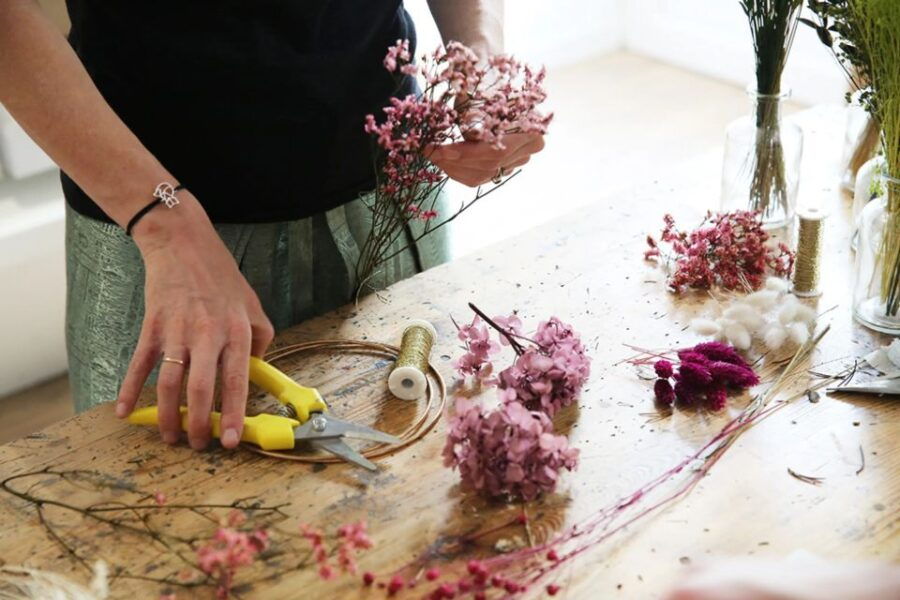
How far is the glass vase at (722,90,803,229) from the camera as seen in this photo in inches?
66.6

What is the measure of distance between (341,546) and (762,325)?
2.16ft

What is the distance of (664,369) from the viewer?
1.32 meters

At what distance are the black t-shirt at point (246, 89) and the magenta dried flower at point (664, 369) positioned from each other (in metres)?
0.49

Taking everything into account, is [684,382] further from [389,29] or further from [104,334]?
[104,334]

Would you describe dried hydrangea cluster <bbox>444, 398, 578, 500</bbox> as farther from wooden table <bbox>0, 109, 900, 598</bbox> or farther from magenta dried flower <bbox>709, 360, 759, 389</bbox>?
magenta dried flower <bbox>709, 360, 759, 389</bbox>

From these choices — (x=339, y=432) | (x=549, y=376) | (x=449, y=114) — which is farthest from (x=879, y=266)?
(x=339, y=432)

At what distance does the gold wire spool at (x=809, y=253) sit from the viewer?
1.49 m

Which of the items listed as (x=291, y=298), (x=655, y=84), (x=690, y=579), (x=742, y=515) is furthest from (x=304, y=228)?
(x=655, y=84)

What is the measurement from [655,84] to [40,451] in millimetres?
4002

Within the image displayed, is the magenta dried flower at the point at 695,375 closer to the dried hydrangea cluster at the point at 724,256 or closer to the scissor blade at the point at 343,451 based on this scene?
the dried hydrangea cluster at the point at 724,256

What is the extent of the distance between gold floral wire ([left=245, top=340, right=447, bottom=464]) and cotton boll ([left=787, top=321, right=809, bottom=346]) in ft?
1.47

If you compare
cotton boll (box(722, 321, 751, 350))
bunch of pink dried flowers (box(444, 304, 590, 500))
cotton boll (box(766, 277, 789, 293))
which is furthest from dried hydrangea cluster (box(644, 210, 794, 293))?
bunch of pink dried flowers (box(444, 304, 590, 500))

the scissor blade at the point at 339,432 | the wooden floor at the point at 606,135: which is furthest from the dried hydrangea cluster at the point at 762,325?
the wooden floor at the point at 606,135

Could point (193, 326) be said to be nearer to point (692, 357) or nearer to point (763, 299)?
point (692, 357)
